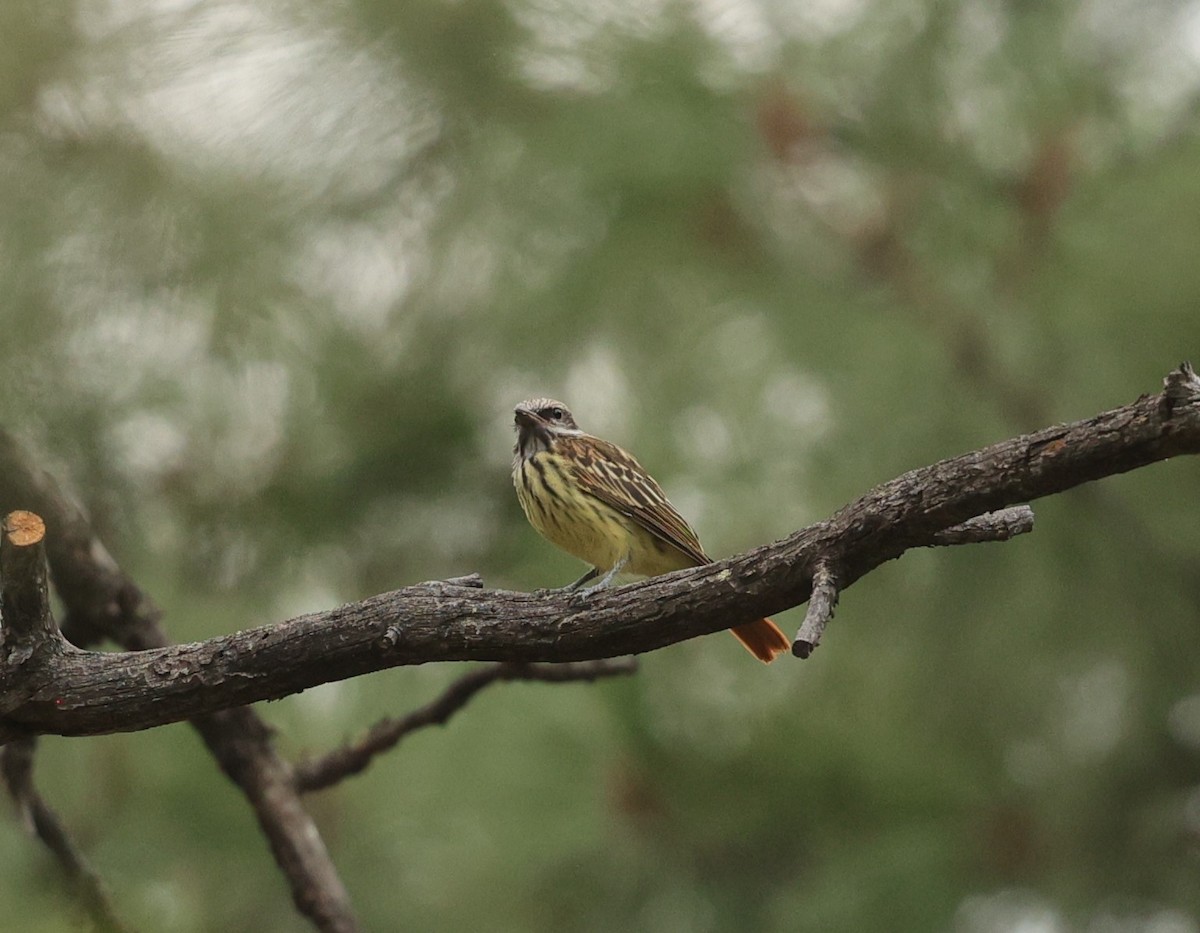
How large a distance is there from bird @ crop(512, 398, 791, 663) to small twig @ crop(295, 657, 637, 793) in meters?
0.36

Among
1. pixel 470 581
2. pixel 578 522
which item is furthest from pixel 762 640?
pixel 470 581

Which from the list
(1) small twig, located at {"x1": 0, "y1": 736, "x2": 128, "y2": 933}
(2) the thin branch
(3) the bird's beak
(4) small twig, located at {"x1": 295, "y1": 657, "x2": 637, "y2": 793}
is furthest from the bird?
Answer: (1) small twig, located at {"x1": 0, "y1": 736, "x2": 128, "y2": 933}

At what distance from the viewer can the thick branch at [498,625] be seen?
94.2 inches

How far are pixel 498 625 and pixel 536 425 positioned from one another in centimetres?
176

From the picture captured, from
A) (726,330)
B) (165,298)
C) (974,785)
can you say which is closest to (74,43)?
(165,298)

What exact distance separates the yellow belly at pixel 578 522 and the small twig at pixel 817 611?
1863mm

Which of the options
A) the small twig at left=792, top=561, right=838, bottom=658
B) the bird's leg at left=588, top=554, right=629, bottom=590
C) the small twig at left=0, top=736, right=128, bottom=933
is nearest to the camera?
the small twig at left=792, top=561, right=838, bottom=658

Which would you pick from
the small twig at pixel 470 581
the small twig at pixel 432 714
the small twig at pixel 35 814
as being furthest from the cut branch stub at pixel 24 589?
the small twig at pixel 432 714

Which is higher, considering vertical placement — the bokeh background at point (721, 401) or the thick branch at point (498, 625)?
the bokeh background at point (721, 401)

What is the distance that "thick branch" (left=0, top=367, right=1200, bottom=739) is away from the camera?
2393mm

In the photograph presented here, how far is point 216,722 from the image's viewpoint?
4.09 metres

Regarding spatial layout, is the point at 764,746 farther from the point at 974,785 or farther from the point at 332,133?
the point at 332,133

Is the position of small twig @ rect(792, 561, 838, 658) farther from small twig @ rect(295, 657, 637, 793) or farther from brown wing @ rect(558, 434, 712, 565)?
brown wing @ rect(558, 434, 712, 565)

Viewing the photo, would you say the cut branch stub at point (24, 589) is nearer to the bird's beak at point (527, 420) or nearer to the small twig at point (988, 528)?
the small twig at point (988, 528)
